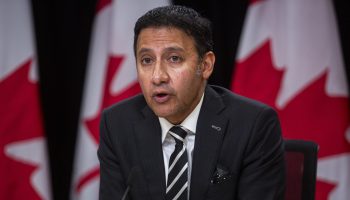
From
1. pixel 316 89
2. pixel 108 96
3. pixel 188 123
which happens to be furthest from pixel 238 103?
pixel 108 96

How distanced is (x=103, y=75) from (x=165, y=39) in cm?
150

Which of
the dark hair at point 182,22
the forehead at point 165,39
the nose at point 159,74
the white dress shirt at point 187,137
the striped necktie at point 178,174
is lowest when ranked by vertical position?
the striped necktie at point 178,174

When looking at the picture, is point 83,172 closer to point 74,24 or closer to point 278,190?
point 74,24

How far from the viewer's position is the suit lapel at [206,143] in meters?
1.62

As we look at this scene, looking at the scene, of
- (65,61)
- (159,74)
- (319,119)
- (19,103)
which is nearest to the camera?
(159,74)

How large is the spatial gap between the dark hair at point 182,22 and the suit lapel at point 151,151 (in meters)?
0.32

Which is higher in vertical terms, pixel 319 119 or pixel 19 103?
pixel 19 103

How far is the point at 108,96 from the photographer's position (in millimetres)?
2953

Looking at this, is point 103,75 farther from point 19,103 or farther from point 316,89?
point 316,89

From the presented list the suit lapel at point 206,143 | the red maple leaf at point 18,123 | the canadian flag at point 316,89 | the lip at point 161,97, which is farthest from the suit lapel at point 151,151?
the red maple leaf at point 18,123

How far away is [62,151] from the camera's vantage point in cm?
328

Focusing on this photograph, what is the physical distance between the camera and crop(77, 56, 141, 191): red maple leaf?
2928 millimetres

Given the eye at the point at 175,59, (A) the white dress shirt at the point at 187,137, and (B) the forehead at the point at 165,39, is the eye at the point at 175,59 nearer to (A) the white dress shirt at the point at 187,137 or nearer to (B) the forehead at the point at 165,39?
(B) the forehead at the point at 165,39

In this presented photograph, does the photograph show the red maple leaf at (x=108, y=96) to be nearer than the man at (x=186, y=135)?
No
